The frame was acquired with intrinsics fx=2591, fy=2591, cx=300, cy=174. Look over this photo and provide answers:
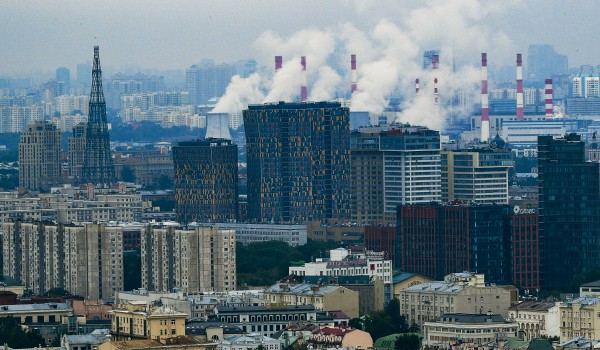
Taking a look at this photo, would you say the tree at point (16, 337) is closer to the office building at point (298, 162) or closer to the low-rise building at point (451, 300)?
the low-rise building at point (451, 300)

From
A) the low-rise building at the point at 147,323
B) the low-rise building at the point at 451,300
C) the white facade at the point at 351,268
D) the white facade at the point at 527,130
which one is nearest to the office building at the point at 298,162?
the white facade at the point at 351,268

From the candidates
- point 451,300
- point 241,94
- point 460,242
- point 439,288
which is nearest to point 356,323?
point 451,300

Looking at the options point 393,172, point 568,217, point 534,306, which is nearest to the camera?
point 534,306

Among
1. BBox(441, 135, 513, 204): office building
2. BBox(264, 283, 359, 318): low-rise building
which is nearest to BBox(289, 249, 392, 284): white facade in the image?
BBox(264, 283, 359, 318): low-rise building

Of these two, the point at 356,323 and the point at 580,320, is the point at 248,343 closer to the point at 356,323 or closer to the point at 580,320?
the point at 356,323

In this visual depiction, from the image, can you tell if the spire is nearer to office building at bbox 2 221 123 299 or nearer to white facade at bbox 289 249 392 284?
office building at bbox 2 221 123 299
